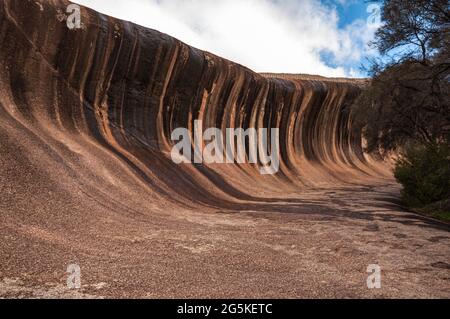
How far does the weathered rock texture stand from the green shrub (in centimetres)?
280

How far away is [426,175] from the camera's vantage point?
16938mm

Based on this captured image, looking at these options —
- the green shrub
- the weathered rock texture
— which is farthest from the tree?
the weathered rock texture

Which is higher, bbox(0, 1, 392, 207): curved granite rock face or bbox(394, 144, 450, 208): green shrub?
bbox(0, 1, 392, 207): curved granite rock face

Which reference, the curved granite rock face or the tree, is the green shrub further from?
the curved granite rock face

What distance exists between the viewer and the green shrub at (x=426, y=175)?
1630cm

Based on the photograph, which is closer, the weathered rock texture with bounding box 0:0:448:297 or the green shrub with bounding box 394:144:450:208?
the weathered rock texture with bounding box 0:0:448:297

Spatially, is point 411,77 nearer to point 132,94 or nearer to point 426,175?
point 426,175

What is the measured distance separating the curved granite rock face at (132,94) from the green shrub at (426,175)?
21.8ft

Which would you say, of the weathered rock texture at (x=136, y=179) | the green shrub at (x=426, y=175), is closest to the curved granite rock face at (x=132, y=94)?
the weathered rock texture at (x=136, y=179)

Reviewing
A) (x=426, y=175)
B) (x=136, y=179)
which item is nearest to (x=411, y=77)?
(x=426, y=175)

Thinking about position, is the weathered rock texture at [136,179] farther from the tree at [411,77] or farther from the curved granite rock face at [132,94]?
the tree at [411,77]

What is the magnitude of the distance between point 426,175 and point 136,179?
1187cm

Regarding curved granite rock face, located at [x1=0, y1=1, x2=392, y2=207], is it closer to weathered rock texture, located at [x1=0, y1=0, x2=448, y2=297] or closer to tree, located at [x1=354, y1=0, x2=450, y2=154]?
weathered rock texture, located at [x1=0, y1=0, x2=448, y2=297]

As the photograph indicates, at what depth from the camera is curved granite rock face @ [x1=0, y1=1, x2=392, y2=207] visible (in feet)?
48.3
